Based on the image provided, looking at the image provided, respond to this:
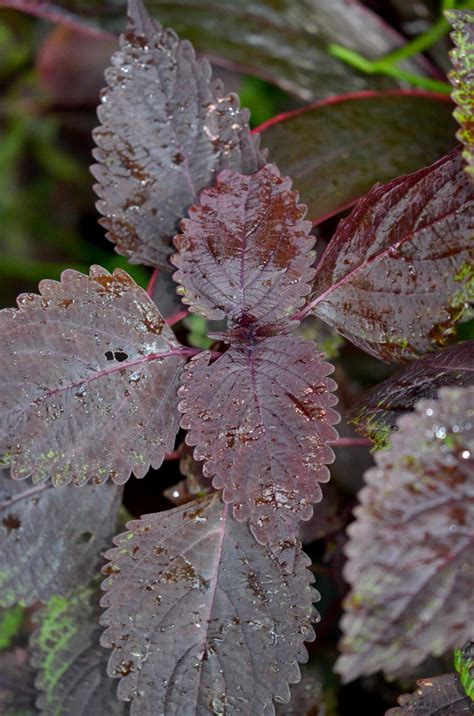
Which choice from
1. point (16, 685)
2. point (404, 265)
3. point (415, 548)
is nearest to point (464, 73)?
point (404, 265)

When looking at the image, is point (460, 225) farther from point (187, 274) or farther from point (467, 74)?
point (187, 274)

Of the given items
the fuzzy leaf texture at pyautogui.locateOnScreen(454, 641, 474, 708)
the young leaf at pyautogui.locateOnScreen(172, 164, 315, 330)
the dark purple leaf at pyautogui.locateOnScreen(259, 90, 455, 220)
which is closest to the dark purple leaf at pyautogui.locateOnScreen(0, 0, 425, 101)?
the dark purple leaf at pyautogui.locateOnScreen(259, 90, 455, 220)

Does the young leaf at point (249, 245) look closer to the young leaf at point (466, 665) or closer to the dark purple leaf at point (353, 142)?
the dark purple leaf at point (353, 142)

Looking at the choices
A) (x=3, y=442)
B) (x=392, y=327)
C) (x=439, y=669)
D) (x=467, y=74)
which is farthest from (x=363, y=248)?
(x=439, y=669)

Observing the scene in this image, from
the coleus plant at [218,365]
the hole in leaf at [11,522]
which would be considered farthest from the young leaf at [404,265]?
the hole in leaf at [11,522]

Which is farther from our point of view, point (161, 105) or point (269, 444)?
point (161, 105)

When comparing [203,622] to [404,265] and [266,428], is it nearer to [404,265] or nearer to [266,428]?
[266,428]
